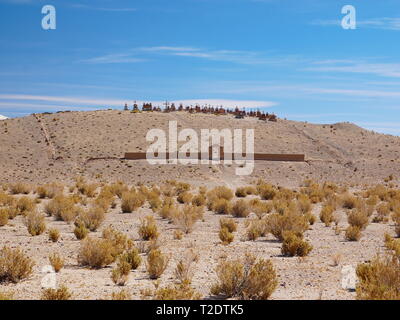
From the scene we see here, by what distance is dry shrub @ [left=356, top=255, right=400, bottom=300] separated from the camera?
7957 millimetres

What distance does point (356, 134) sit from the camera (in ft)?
250

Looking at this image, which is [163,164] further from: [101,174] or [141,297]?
[141,297]

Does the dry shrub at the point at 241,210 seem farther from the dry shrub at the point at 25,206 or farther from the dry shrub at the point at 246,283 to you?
the dry shrub at the point at 246,283

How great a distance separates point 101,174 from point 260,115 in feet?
124

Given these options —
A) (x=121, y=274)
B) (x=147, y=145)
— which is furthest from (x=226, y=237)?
(x=147, y=145)

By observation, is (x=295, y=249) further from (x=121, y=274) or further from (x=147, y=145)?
(x=147, y=145)

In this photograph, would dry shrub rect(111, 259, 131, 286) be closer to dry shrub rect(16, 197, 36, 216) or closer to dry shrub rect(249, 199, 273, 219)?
dry shrub rect(249, 199, 273, 219)

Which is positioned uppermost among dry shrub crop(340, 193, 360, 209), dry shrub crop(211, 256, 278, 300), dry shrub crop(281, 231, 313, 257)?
dry shrub crop(211, 256, 278, 300)

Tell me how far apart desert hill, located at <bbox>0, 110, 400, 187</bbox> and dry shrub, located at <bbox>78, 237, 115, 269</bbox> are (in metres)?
32.1

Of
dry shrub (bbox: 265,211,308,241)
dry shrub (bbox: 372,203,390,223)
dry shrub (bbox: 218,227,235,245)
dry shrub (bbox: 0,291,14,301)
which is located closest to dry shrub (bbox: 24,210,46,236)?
dry shrub (bbox: 218,227,235,245)

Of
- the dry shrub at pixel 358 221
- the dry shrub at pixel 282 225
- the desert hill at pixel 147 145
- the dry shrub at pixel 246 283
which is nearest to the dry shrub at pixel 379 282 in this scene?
the dry shrub at pixel 246 283

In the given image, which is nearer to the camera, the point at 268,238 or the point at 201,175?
the point at 268,238
